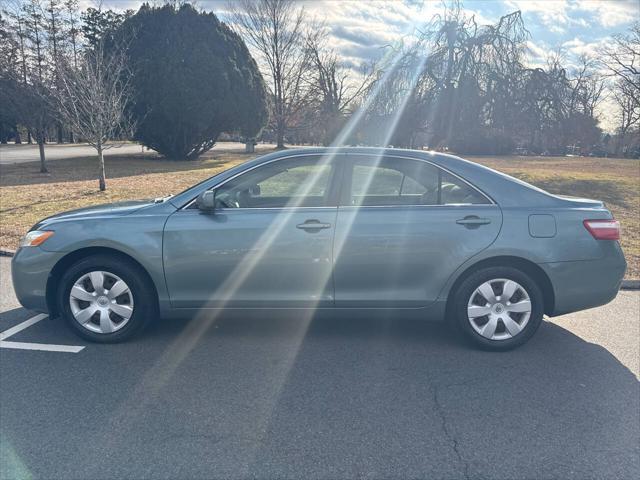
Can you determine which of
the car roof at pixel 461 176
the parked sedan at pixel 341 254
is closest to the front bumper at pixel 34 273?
the parked sedan at pixel 341 254

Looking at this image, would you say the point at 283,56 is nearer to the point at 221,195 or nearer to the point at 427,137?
the point at 427,137

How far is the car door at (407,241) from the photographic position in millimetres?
3619

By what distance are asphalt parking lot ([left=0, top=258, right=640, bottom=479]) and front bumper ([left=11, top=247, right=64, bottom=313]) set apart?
14.1 inches

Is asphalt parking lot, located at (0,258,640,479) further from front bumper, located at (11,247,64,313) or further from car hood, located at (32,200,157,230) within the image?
car hood, located at (32,200,157,230)

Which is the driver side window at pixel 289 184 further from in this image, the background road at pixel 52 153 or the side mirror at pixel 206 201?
the background road at pixel 52 153

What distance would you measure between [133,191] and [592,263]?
39.5 ft

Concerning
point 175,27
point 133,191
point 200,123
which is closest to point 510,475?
point 133,191

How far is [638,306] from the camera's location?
4.93 meters

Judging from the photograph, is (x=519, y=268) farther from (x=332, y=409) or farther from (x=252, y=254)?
(x=252, y=254)

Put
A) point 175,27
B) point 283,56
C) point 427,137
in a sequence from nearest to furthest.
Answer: point 175,27
point 427,137
point 283,56

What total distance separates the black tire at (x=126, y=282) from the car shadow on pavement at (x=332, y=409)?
129 mm

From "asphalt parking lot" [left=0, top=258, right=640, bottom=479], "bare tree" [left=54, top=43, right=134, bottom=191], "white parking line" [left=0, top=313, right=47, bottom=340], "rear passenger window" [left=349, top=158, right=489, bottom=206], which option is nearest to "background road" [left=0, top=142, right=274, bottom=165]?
"bare tree" [left=54, top=43, right=134, bottom=191]

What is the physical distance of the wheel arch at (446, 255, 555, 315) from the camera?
3.69 m

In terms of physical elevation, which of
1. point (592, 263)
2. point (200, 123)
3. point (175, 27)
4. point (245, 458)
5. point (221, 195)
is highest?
point (175, 27)
